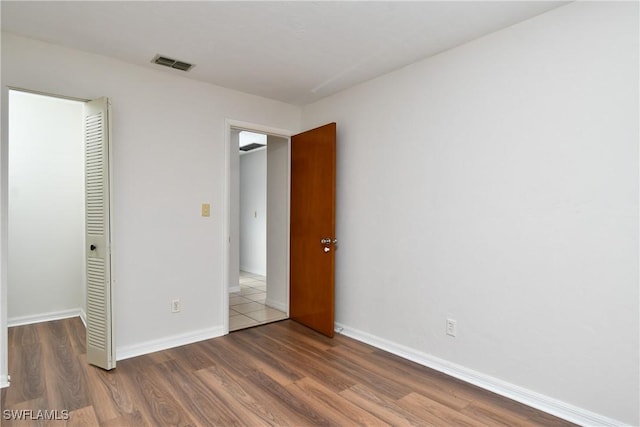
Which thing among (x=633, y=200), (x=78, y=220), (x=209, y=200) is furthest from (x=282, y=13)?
(x=78, y=220)

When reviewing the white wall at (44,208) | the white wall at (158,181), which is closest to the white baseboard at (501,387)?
the white wall at (158,181)

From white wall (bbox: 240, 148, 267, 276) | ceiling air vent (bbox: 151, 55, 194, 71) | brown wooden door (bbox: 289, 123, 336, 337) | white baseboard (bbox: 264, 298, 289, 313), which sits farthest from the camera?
white wall (bbox: 240, 148, 267, 276)

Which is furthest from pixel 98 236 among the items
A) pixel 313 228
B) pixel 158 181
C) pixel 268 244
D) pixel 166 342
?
pixel 268 244

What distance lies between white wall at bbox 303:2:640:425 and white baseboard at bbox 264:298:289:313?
1257 millimetres

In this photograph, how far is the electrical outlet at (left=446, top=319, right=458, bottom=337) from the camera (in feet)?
8.53

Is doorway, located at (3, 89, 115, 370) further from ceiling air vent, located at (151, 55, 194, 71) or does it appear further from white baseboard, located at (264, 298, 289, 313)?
white baseboard, located at (264, 298, 289, 313)

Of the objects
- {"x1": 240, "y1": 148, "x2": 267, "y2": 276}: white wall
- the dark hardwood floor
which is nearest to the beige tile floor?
the dark hardwood floor

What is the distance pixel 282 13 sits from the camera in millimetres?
2137

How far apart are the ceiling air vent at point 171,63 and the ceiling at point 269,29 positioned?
0.05 m

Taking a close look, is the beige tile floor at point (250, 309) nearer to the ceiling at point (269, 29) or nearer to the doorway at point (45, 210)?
the doorway at point (45, 210)

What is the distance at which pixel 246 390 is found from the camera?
238cm

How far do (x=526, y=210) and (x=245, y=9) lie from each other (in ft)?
6.93

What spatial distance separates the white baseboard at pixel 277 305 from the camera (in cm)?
417

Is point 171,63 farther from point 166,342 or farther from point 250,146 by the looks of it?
point 250,146
